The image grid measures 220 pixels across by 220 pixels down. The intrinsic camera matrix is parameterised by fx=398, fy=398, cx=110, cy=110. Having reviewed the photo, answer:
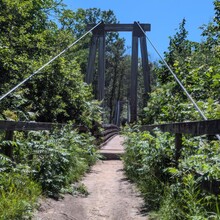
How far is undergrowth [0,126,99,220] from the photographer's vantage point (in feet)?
11.2

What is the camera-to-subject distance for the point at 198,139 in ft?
12.9

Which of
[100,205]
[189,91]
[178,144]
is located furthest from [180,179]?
[189,91]

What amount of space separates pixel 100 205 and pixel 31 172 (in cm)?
92

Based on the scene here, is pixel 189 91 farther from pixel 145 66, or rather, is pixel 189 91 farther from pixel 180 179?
pixel 145 66

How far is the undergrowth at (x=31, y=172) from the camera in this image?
342 centimetres

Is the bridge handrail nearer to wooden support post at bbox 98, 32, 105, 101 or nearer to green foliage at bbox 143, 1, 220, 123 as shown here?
green foliage at bbox 143, 1, 220, 123

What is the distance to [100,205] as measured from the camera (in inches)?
186

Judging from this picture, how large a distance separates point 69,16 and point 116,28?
110 inches

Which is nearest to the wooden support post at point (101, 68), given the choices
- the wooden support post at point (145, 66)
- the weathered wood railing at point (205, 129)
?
the wooden support post at point (145, 66)

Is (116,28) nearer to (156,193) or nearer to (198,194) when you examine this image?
(156,193)

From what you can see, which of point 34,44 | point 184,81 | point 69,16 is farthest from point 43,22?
point 184,81

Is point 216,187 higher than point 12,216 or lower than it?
higher

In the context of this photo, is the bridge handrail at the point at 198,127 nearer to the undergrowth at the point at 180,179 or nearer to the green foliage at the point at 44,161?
the undergrowth at the point at 180,179

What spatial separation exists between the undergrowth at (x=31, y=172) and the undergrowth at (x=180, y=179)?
1.08m
